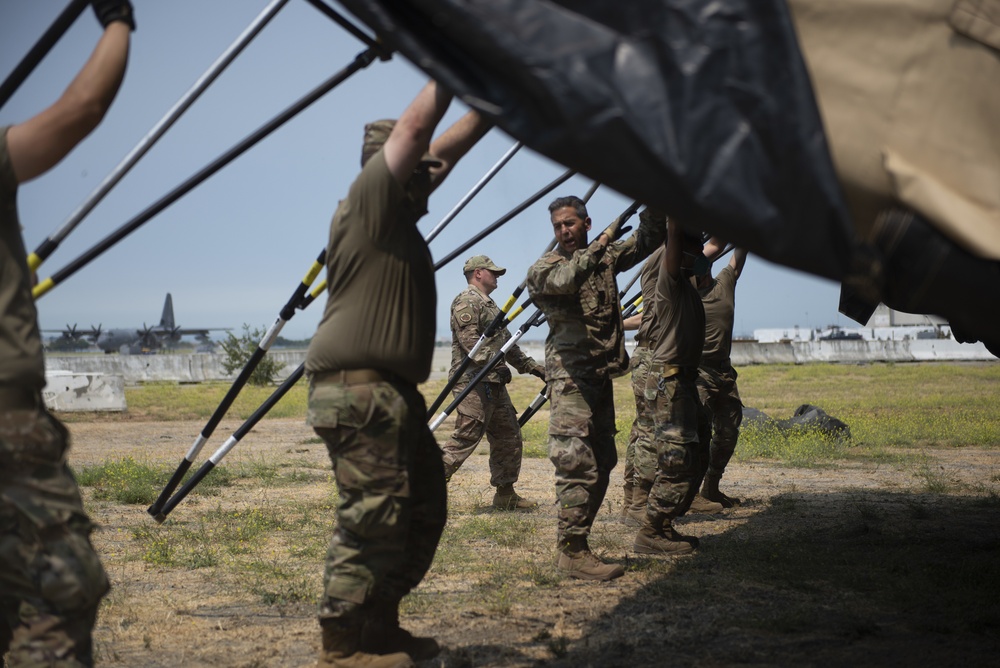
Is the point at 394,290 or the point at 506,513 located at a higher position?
the point at 394,290

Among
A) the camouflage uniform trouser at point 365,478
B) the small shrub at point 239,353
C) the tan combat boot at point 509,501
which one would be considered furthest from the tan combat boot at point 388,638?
the small shrub at point 239,353

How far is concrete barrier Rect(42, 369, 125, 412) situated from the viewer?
1969cm

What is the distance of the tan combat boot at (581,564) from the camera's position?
5.57 meters

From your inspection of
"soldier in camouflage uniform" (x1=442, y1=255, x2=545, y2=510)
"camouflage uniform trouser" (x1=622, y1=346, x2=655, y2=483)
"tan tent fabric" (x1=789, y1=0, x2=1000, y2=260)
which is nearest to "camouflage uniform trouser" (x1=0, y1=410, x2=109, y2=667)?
"tan tent fabric" (x1=789, y1=0, x2=1000, y2=260)

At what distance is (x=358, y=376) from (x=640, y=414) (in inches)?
177

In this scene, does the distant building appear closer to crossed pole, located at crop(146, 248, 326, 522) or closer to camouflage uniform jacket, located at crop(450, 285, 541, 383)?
camouflage uniform jacket, located at crop(450, 285, 541, 383)

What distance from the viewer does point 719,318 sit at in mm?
8109

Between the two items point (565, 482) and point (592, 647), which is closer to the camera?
point (592, 647)

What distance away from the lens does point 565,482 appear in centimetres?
566

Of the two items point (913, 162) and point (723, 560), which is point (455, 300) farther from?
point (913, 162)

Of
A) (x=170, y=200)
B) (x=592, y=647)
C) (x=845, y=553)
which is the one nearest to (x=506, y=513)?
(x=845, y=553)

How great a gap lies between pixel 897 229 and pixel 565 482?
326 centimetres

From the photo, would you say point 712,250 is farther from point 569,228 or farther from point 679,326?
point 569,228

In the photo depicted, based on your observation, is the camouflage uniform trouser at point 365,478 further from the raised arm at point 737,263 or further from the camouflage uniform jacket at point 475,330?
the raised arm at point 737,263
